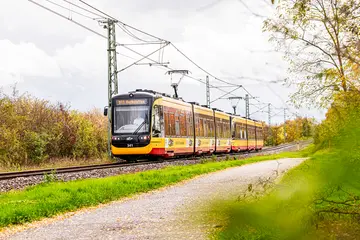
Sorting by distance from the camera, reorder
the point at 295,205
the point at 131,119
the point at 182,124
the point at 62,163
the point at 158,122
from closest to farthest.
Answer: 1. the point at 295,205
2. the point at 131,119
3. the point at 158,122
4. the point at 62,163
5. the point at 182,124

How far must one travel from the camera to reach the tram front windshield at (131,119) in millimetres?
29484

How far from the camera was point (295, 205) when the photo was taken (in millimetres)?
1731

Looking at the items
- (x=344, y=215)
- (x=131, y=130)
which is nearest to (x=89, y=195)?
(x=344, y=215)

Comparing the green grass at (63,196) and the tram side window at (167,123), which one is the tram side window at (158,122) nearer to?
the tram side window at (167,123)

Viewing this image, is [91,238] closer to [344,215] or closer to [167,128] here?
[344,215]

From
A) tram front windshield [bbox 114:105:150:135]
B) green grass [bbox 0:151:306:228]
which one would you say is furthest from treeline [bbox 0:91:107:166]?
green grass [bbox 0:151:306:228]

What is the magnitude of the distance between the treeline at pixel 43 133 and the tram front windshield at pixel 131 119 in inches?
191

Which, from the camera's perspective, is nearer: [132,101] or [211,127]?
[132,101]

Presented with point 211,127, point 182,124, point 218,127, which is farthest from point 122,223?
point 218,127

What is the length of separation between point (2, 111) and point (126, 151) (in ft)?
23.5

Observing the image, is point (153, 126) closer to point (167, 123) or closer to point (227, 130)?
point (167, 123)

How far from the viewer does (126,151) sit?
29469 millimetres

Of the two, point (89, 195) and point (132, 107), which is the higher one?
point (132, 107)

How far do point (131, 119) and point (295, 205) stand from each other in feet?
92.6
